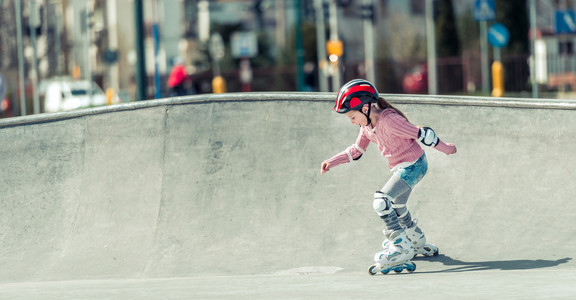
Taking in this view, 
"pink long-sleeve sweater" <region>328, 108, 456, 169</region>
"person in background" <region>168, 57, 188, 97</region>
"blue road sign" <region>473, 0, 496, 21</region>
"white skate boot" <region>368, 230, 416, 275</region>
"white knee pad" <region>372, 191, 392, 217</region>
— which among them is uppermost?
"blue road sign" <region>473, 0, 496, 21</region>

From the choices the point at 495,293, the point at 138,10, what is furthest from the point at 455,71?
the point at 495,293

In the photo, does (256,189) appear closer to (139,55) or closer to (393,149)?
(393,149)

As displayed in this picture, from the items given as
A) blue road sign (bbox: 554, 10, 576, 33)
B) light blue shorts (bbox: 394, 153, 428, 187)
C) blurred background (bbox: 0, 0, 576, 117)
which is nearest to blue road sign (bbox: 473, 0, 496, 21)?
blurred background (bbox: 0, 0, 576, 117)

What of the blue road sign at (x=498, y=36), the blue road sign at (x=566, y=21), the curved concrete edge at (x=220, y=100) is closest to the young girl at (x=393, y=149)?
the curved concrete edge at (x=220, y=100)

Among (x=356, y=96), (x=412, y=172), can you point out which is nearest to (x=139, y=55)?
(x=356, y=96)

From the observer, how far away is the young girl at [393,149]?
20.2 feet

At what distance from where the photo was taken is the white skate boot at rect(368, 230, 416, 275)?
619cm

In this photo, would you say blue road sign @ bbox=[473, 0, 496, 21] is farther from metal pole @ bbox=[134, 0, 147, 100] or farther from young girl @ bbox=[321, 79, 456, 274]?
young girl @ bbox=[321, 79, 456, 274]

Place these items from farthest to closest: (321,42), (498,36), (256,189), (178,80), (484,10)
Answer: (321,42)
(498,36)
(484,10)
(178,80)
(256,189)

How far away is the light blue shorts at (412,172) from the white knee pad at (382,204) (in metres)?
0.20

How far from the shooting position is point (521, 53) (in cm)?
3691

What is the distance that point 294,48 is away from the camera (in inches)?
1750

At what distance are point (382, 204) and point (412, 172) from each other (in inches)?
13.4

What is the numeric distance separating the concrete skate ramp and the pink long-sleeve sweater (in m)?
0.78
